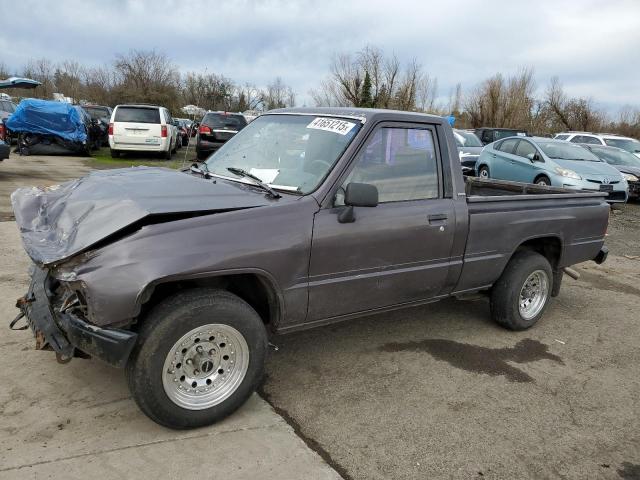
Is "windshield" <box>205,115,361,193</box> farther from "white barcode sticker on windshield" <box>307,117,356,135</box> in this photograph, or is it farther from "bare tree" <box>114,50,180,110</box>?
"bare tree" <box>114,50,180,110</box>

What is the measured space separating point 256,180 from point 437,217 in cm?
141

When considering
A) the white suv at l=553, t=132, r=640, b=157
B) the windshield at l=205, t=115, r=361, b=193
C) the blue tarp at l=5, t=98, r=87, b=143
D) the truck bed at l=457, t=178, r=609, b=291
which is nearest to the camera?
the windshield at l=205, t=115, r=361, b=193

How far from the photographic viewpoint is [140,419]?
10.2ft

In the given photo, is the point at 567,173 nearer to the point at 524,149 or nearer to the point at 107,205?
the point at 524,149

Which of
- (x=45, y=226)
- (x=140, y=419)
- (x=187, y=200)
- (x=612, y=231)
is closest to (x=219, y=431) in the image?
(x=140, y=419)

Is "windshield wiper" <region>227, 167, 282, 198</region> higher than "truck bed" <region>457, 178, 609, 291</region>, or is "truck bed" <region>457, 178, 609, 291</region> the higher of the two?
"windshield wiper" <region>227, 167, 282, 198</region>

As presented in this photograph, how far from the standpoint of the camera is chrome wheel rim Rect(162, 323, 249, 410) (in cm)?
295

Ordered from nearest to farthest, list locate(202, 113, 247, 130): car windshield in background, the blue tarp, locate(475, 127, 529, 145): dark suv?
the blue tarp < locate(202, 113, 247, 130): car windshield in background < locate(475, 127, 529, 145): dark suv

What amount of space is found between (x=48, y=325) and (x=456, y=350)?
315cm

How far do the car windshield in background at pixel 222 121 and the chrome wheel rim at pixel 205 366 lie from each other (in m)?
15.3

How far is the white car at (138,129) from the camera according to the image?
53.7 ft

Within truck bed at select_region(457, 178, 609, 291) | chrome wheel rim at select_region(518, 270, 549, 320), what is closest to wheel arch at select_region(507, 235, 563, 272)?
truck bed at select_region(457, 178, 609, 291)

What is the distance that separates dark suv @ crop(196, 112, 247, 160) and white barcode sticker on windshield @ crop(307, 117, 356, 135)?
44.5ft

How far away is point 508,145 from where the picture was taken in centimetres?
1380
